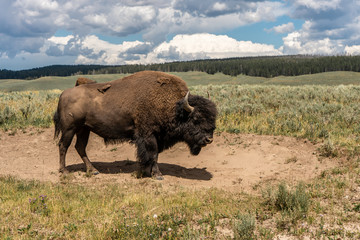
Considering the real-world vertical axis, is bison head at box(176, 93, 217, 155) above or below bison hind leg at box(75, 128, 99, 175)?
above

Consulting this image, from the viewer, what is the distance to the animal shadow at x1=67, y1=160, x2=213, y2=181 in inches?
320

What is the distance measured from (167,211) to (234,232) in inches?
46.3

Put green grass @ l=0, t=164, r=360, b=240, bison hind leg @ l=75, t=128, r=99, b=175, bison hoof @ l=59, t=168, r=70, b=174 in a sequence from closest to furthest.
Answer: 1. green grass @ l=0, t=164, r=360, b=240
2. bison hoof @ l=59, t=168, r=70, b=174
3. bison hind leg @ l=75, t=128, r=99, b=175

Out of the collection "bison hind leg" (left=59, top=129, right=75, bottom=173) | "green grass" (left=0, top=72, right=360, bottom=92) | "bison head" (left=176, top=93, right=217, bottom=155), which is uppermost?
"green grass" (left=0, top=72, right=360, bottom=92)

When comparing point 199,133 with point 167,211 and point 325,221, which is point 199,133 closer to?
point 167,211

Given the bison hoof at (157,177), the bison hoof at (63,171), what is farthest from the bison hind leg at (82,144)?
the bison hoof at (157,177)

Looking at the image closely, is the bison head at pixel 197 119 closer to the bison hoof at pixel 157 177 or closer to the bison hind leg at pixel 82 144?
the bison hoof at pixel 157 177

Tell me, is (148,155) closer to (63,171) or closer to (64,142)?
(64,142)

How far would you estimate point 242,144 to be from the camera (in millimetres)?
9664

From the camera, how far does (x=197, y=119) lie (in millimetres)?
7355

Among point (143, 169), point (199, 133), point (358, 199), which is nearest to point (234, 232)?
point (358, 199)

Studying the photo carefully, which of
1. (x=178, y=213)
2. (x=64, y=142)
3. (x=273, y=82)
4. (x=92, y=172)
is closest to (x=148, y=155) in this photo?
(x=92, y=172)

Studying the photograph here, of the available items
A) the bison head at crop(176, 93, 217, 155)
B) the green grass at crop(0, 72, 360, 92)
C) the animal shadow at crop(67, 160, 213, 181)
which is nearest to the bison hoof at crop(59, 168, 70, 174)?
the animal shadow at crop(67, 160, 213, 181)

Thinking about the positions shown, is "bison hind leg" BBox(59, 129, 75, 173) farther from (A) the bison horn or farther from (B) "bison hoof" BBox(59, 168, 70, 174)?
(A) the bison horn
